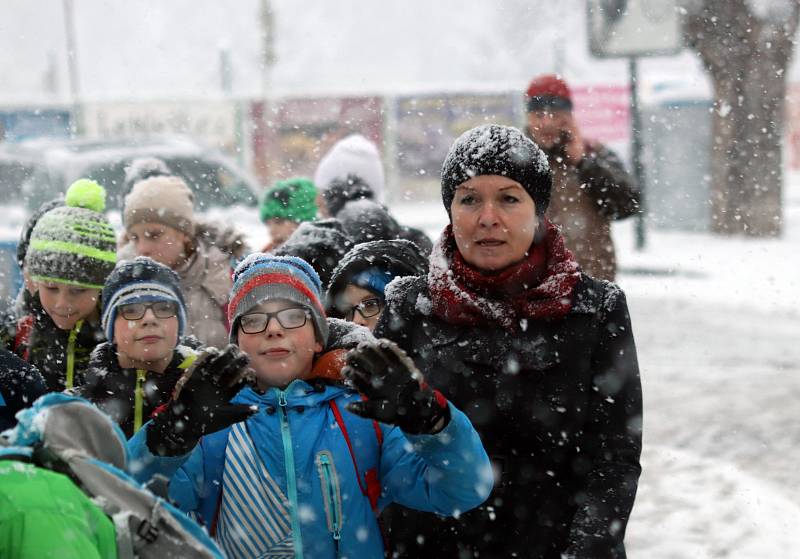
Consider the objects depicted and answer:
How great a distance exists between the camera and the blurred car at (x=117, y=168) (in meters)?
9.82

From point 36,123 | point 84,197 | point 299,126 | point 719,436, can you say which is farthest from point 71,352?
point 36,123

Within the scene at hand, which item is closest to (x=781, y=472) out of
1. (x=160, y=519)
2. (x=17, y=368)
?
(x=17, y=368)

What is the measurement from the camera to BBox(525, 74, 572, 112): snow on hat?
531 centimetres

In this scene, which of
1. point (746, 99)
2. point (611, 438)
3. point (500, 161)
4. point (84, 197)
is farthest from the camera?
point (746, 99)

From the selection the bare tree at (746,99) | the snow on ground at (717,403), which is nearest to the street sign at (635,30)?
the snow on ground at (717,403)

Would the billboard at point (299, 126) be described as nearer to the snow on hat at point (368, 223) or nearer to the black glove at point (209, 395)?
the snow on hat at point (368, 223)

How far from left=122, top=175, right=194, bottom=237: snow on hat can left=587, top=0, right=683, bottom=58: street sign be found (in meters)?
9.28

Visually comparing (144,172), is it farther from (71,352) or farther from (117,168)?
(117,168)

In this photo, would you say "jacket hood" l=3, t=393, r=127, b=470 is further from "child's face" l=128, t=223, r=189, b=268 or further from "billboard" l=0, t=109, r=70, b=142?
"billboard" l=0, t=109, r=70, b=142

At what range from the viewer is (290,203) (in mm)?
5641

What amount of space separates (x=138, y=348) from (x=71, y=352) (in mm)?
613

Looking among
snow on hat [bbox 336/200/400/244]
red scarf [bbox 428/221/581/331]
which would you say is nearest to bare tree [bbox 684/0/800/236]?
snow on hat [bbox 336/200/400/244]

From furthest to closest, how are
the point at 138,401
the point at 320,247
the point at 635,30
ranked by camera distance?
the point at 635,30 → the point at 320,247 → the point at 138,401

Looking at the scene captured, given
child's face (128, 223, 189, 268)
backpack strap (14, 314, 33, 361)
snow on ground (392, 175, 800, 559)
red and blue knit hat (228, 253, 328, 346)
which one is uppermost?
red and blue knit hat (228, 253, 328, 346)
